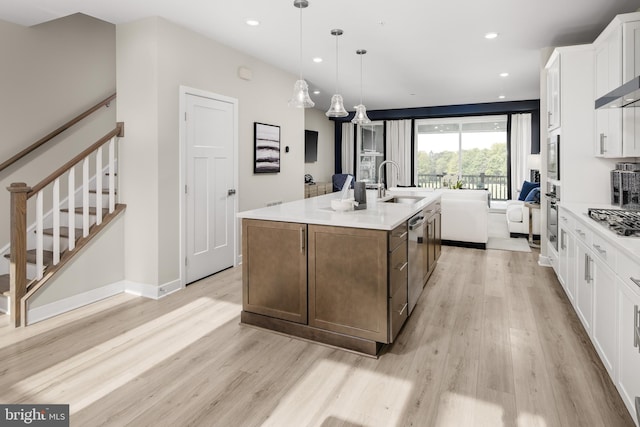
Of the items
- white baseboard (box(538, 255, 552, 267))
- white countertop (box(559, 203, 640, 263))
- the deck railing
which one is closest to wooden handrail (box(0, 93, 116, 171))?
white countertop (box(559, 203, 640, 263))

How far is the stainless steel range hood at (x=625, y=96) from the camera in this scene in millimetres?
2029

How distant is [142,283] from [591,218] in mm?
3764

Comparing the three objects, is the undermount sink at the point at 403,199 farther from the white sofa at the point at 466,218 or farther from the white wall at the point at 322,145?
the white wall at the point at 322,145

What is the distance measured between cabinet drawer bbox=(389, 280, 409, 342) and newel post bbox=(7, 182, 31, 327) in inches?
109

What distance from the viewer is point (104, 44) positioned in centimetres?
448

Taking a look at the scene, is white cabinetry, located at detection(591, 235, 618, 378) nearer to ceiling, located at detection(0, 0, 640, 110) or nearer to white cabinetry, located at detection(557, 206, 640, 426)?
white cabinetry, located at detection(557, 206, 640, 426)

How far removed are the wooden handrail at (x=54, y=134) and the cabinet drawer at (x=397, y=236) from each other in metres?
3.61

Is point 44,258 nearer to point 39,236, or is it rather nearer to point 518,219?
point 39,236

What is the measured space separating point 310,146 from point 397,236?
6457 mm

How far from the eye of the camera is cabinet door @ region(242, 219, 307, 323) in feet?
8.63

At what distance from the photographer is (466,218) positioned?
5688 mm

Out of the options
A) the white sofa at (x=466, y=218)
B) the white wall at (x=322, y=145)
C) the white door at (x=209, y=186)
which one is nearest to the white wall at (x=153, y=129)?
the white door at (x=209, y=186)

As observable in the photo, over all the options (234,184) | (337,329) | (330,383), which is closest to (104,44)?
(234,184)

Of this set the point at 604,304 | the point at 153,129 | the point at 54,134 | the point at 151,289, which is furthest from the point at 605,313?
the point at 54,134
